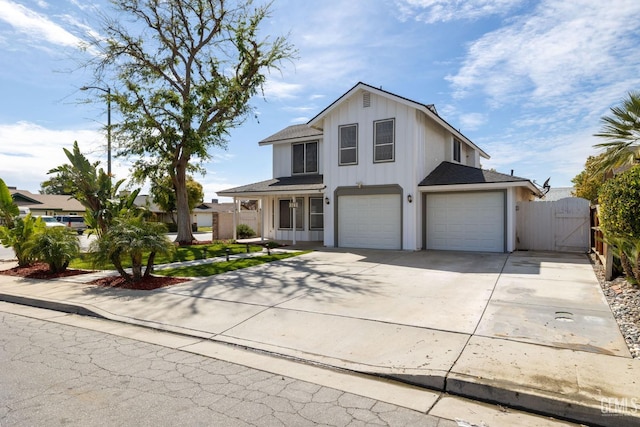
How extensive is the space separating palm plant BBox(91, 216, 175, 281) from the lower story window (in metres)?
11.5

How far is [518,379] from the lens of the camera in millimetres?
4047

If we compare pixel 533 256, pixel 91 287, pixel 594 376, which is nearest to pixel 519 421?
pixel 594 376

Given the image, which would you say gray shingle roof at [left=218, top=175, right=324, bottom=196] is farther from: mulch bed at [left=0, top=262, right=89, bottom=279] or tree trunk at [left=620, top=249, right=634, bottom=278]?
tree trunk at [left=620, top=249, right=634, bottom=278]

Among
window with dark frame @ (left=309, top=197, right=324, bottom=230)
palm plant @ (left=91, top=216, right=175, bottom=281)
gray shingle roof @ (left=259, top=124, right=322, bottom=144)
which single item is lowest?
palm plant @ (left=91, top=216, right=175, bottom=281)

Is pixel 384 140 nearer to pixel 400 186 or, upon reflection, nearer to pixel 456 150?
pixel 400 186

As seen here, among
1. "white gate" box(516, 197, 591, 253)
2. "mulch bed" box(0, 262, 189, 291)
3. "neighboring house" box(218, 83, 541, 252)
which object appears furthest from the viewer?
"white gate" box(516, 197, 591, 253)

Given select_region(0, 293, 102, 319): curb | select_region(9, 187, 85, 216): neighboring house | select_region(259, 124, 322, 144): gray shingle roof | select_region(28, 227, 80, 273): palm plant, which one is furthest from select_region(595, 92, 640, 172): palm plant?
select_region(9, 187, 85, 216): neighboring house

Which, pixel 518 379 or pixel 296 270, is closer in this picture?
pixel 518 379

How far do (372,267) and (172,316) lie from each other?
635cm

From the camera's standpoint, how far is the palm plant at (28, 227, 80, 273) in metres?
11.0

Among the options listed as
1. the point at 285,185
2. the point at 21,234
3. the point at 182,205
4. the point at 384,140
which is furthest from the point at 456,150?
the point at 21,234

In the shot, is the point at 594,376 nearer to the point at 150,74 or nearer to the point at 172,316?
the point at 172,316

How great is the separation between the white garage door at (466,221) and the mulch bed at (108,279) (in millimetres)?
10566

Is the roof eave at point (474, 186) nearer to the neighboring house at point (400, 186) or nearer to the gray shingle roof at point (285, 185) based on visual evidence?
the neighboring house at point (400, 186)
